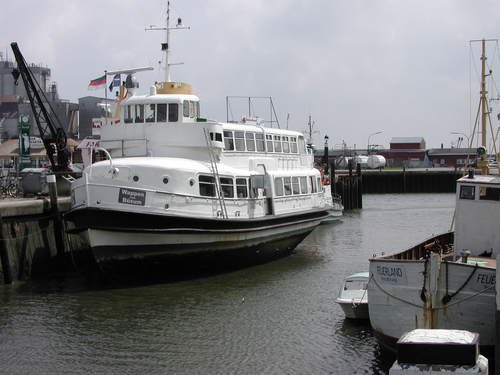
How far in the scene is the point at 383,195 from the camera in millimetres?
79375

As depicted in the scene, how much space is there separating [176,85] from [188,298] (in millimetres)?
9600

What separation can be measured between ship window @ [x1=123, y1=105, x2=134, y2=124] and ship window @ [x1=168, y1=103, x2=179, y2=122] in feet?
4.87

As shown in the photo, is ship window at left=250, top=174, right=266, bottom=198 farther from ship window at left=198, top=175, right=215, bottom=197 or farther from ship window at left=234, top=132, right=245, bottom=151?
ship window at left=198, top=175, right=215, bottom=197

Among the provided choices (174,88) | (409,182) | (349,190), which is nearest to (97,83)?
(174,88)

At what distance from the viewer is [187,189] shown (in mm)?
23016

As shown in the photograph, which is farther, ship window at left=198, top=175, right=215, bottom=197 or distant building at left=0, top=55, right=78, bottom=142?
distant building at left=0, top=55, right=78, bottom=142

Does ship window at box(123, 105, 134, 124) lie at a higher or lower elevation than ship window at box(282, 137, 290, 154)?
higher

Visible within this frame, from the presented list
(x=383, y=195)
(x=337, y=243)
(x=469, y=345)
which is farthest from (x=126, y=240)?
(x=383, y=195)

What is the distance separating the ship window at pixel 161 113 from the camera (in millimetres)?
25953

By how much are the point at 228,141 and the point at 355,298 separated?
9782mm

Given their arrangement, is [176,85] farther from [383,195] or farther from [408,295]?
[383,195]

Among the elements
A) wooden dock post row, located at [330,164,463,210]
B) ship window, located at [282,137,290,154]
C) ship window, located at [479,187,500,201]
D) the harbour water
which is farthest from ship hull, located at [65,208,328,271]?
wooden dock post row, located at [330,164,463,210]

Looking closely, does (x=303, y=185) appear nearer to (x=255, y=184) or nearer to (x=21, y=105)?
(x=255, y=184)

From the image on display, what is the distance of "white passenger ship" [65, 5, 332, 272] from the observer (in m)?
21.9
